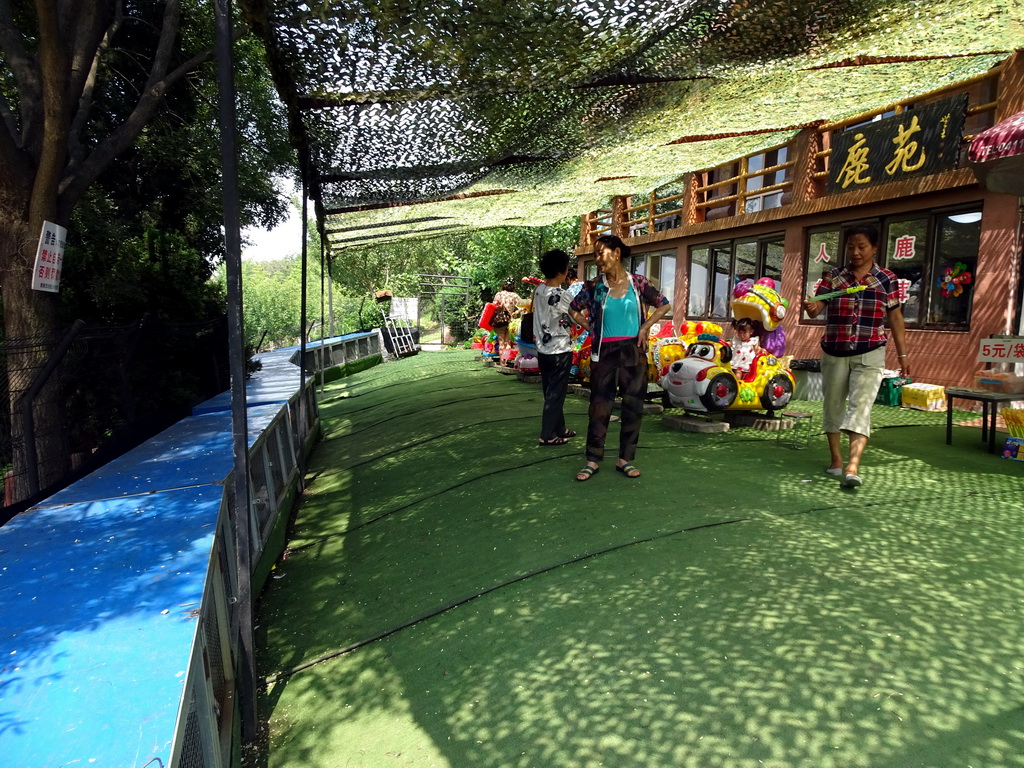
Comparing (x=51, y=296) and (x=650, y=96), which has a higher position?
(x=650, y=96)

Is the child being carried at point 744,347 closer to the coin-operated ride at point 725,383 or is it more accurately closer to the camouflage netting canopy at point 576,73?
the coin-operated ride at point 725,383

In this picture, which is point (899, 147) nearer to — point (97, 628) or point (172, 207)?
point (97, 628)

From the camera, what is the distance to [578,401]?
7441 mm

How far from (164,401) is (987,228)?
8.34 meters

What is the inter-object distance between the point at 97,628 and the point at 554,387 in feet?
12.4

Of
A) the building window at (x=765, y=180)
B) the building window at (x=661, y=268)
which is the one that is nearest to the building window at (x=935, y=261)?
the building window at (x=765, y=180)

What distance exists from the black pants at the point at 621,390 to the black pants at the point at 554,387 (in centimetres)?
84

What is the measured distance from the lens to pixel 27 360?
10.6 feet

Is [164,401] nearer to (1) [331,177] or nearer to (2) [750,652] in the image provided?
(1) [331,177]

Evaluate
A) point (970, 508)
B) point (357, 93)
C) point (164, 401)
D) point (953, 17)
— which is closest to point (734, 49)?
point (953, 17)

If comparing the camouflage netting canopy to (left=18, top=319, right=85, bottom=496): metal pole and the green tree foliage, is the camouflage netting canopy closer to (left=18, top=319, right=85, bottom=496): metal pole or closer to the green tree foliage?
the green tree foliage

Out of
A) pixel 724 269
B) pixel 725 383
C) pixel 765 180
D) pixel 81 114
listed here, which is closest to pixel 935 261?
pixel 725 383

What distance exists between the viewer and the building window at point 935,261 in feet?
21.7

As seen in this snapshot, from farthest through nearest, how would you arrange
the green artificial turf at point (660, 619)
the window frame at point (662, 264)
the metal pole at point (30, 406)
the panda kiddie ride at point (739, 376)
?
the window frame at point (662, 264) < the panda kiddie ride at point (739, 376) < the metal pole at point (30, 406) < the green artificial turf at point (660, 619)
